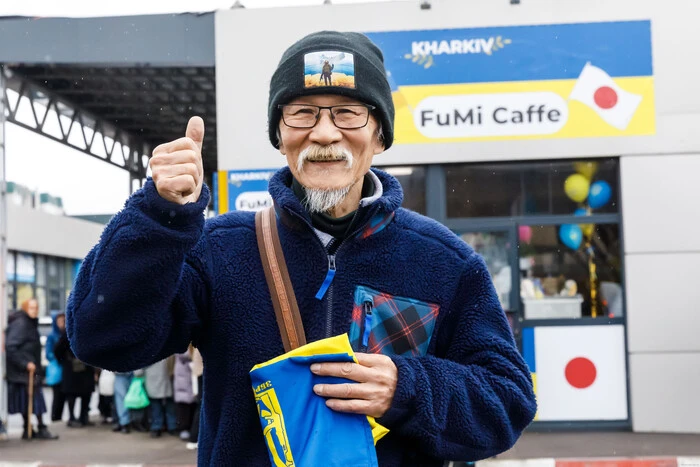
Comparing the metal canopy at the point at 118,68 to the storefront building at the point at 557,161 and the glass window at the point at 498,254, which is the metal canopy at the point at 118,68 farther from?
the glass window at the point at 498,254

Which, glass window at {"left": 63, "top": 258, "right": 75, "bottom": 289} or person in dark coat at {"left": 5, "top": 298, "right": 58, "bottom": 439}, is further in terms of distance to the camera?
glass window at {"left": 63, "top": 258, "right": 75, "bottom": 289}

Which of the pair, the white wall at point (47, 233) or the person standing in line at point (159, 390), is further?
the white wall at point (47, 233)

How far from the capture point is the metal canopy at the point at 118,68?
9250 millimetres

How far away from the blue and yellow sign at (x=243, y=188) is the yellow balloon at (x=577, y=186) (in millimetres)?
3555

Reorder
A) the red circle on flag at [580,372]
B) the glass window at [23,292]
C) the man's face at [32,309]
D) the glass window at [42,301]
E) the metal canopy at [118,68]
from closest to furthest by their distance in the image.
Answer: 1. the red circle on flag at [580,372]
2. the metal canopy at [118,68]
3. the man's face at [32,309]
4. the glass window at [23,292]
5. the glass window at [42,301]

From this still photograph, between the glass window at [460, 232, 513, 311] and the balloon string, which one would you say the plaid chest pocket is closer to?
the glass window at [460, 232, 513, 311]

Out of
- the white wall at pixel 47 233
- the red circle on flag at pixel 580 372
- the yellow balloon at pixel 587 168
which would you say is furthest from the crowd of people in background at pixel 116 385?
the white wall at pixel 47 233

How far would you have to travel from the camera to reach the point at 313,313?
5.82 ft

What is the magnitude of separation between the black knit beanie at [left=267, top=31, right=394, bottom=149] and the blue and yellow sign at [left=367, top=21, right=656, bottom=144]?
6.99 meters

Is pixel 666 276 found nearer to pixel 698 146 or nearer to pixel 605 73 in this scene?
pixel 698 146

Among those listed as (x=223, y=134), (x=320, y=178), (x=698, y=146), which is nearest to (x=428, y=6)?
(x=223, y=134)

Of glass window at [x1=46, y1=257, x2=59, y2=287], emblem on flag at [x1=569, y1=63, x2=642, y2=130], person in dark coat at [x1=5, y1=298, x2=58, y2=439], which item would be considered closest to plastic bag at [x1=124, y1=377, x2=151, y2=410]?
person in dark coat at [x1=5, y1=298, x2=58, y2=439]

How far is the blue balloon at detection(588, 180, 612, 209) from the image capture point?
8.88 meters

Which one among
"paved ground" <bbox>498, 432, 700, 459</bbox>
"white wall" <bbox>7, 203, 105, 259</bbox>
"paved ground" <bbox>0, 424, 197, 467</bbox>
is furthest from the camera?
"white wall" <bbox>7, 203, 105, 259</bbox>
